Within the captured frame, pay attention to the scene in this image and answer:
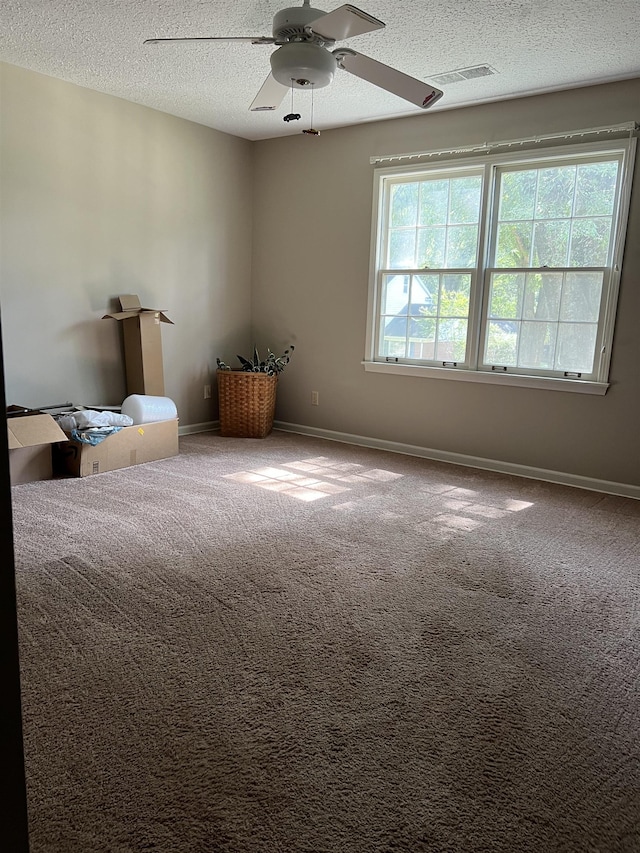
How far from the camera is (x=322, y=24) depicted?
2.38m

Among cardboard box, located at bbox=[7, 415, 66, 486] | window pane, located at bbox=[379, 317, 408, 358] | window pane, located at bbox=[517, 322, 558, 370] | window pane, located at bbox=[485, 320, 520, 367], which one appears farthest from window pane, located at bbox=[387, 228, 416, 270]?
cardboard box, located at bbox=[7, 415, 66, 486]

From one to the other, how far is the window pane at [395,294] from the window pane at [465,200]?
0.57 m

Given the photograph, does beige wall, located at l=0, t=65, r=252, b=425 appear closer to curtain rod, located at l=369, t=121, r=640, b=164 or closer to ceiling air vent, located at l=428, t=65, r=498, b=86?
curtain rod, located at l=369, t=121, r=640, b=164

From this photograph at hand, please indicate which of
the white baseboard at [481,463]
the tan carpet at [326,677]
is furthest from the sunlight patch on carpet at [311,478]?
the white baseboard at [481,463]

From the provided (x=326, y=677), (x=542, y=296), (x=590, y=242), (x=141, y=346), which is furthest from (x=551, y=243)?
(x=326, y=677)

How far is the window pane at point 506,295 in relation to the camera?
Answer: 425 centimetres

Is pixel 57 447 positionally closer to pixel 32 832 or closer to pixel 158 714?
pixel 158 714

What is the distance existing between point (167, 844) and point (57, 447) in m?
3.11

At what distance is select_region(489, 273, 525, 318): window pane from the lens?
4.25 metres

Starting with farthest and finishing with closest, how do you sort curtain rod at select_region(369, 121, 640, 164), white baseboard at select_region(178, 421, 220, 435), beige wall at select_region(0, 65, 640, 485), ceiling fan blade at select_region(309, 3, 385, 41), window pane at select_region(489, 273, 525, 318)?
white baseboard at select_region(178, 421, 220, 435) < window pane at select_region(489, 273, 525, 318) < beige wall at select_region(0, 65, 640, 485) < curtain rod at select_region(369, 121, 640, 164) < ceiling fan blade at select_region(309, 3, 385, 41)

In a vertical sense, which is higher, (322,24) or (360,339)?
(322,24)

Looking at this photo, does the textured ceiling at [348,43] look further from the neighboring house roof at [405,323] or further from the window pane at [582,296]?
the neighboring house roof at [405,323]

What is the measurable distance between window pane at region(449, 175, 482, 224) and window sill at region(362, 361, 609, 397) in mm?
1086

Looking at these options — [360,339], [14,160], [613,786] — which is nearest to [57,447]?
[14,160]
